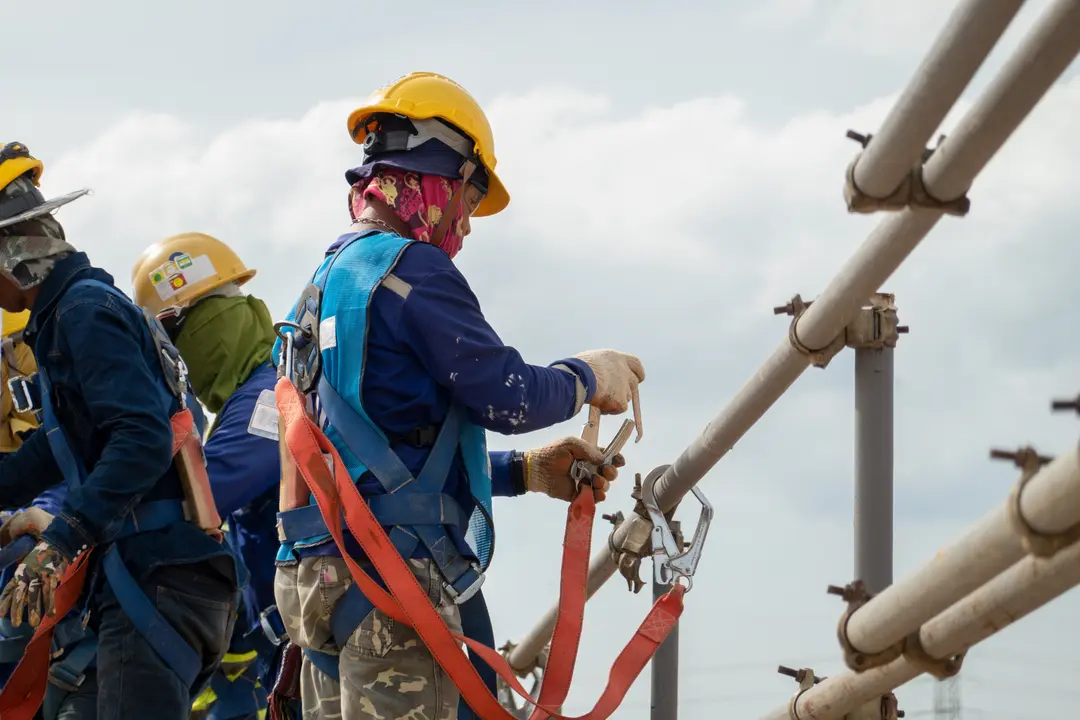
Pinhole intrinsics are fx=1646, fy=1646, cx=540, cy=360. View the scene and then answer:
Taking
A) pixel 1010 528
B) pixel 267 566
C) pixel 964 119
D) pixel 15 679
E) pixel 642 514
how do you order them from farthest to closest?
pixel 267 566 → pixel 15 679 → pixel 642 514 → pixel 964 119 → pixel 1010 528

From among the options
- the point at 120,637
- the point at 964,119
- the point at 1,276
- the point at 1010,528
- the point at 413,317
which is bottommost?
the point at 1010,528

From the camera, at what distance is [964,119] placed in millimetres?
2617

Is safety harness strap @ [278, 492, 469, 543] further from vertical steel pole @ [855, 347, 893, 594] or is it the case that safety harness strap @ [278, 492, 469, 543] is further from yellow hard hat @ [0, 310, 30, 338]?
yellow hard hat @ [0, 310, 30, 338]

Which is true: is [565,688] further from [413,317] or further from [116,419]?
[116,419]

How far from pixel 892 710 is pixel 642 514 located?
126 centimetres

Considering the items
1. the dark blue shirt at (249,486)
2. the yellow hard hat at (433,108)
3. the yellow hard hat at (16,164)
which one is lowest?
the dark blue shirt at (249,486)

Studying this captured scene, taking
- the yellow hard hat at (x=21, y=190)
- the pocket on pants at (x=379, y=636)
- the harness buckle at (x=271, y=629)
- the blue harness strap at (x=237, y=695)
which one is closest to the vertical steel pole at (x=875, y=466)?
the pocket on pants at (x=379, y=636)

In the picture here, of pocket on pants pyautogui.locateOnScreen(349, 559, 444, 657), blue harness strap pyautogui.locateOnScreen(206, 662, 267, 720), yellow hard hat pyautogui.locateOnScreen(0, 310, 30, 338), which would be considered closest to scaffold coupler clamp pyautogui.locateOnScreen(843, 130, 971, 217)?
pocket on pants pyautogui.locateOnScreen(349, 559, 444, 657)

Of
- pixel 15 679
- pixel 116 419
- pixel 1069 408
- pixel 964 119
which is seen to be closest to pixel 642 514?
pixel 116 419

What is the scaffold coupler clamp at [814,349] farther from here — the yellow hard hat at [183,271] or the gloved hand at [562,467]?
the yellow hard hat at [183,271]

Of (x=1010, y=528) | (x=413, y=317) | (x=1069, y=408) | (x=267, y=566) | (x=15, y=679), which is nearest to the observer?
(x=1069, y=408)

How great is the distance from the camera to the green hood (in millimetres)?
6930

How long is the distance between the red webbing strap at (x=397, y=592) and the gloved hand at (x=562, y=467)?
0.47m

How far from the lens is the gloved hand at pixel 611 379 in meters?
4.44
